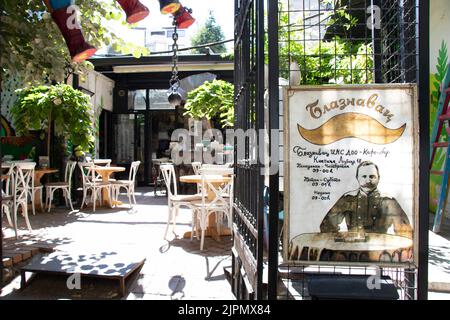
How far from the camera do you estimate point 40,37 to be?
354 cm

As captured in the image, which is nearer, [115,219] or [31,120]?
[115,219]

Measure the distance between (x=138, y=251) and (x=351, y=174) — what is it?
2.88 m

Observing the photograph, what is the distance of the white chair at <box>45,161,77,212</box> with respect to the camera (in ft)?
22.6

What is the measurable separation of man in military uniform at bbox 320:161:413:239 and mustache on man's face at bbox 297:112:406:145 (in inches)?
5.4

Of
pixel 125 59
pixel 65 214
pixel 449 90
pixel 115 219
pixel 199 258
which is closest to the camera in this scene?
pixel 199 258

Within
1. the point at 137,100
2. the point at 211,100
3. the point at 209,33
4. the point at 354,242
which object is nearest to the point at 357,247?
the point at 354,242

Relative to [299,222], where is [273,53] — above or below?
above

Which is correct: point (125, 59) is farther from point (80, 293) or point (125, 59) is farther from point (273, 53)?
point (273, 53)

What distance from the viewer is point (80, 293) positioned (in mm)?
2941

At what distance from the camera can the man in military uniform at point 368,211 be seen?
1829 mm

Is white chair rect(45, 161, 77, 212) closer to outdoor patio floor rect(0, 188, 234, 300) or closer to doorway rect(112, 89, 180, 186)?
outdoor patio floor rect(0, 188, 234, 300)
